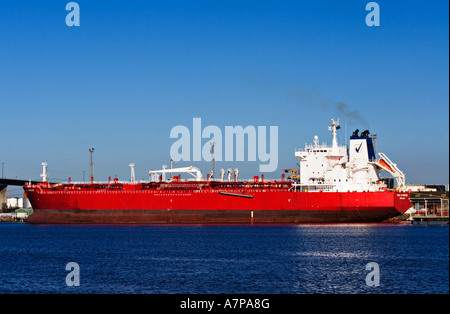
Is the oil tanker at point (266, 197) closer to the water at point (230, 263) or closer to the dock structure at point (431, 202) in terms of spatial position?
the water at point (230, 263)

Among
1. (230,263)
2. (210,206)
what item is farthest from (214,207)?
(230,263)

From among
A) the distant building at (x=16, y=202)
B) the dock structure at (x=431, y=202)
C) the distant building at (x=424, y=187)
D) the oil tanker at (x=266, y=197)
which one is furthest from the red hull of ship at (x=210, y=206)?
the distant building at (x=16, y=202)

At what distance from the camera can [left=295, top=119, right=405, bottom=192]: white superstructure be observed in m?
59.0

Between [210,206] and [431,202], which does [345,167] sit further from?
[431,202]

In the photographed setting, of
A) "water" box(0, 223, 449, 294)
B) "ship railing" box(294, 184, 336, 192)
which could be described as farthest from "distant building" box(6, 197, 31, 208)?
"water" box(0, 223, 449, 294)

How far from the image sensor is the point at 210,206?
5991cm

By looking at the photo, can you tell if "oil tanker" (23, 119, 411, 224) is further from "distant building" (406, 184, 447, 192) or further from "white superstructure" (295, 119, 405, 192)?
"distant building" (406, 184, 447, 192)

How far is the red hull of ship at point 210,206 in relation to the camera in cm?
5703

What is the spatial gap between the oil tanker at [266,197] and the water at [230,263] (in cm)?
1085

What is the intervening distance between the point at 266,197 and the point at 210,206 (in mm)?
5380
